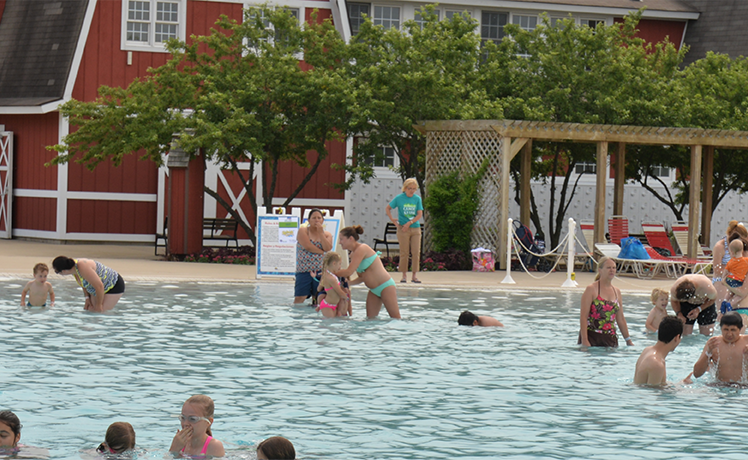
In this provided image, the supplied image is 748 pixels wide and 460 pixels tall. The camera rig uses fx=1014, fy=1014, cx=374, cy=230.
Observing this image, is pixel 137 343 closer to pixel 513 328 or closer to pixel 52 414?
pixel 52 414

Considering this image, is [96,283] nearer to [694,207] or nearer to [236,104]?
[236,104]

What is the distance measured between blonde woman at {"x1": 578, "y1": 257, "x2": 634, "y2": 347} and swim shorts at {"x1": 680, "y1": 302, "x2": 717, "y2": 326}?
1.42m

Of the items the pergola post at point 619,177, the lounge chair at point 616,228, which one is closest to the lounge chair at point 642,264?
the lounge chair at point 616,228

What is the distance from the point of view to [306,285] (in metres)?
14.5

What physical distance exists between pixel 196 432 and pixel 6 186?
2132cm

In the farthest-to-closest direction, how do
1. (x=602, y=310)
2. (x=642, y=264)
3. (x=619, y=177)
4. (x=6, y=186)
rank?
(x=6, y=186), (x=619, y=177), (x=642, y=264), (x=602, y=310)

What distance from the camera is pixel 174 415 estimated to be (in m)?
7.84

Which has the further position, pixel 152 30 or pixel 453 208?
pixel 152 30

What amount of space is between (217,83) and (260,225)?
491 cm

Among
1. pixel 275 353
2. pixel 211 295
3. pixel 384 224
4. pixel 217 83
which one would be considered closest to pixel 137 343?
pixel 275 353

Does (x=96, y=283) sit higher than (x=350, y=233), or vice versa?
(x=350, y=233)

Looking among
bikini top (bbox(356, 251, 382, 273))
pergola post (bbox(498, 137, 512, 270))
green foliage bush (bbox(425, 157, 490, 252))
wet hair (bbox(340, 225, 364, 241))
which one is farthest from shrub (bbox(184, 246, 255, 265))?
wet hair (bbox(340, 225, 364, 241))

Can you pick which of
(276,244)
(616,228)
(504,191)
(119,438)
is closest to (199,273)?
(276,244)

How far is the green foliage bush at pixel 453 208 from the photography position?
20.6 m
